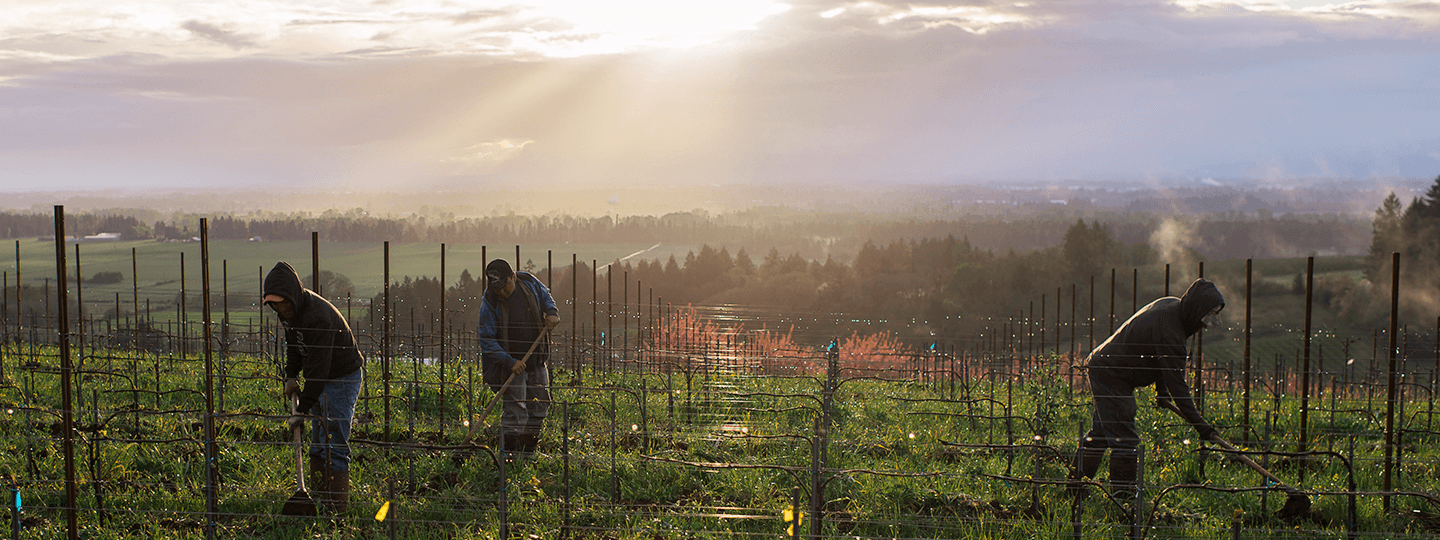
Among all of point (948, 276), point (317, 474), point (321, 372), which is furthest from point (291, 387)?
point (948, 276)

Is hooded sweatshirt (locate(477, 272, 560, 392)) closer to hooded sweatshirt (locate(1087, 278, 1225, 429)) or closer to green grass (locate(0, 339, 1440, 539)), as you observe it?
green grass (locate(0, 339, 1440, 539))

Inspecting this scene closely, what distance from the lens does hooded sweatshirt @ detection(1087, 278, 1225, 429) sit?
542 cm

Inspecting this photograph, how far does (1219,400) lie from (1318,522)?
514cm

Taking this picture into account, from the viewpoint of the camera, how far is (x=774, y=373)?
42.0 feet

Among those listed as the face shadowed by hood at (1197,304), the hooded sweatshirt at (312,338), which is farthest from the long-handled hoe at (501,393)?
the face shadowed by hood at (1197,304)

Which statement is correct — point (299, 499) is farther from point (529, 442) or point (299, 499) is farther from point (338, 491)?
point (529, 442)

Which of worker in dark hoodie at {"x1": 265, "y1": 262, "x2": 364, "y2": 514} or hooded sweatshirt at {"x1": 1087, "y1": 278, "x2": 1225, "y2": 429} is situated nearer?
worker in dark hoodie at {"x1": 265, "y1": 262, "x2": 364, "y2": 514}

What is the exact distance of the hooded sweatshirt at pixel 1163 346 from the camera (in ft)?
17.8

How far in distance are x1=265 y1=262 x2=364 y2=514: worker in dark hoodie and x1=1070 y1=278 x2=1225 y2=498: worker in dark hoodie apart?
412 centimetres

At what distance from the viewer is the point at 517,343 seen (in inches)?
261

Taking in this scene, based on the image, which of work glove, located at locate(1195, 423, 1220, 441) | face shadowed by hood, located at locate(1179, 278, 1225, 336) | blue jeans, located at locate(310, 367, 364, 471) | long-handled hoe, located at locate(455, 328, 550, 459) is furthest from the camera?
long-handled hoe, located at locate(455, 328, 550, 459)

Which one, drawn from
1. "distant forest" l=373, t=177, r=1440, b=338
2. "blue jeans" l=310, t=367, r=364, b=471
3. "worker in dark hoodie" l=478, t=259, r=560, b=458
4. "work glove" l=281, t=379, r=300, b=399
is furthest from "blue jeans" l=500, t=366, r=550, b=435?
"distant forest" l=373, t=177, r=1440, b=338

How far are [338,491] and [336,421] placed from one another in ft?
1.21

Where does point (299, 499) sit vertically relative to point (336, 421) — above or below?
below
